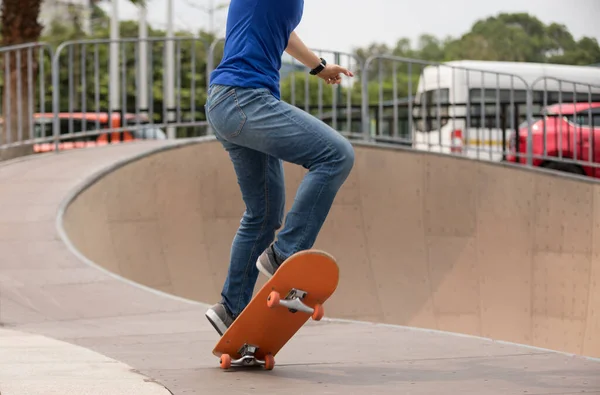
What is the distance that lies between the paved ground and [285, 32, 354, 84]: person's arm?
118 cm

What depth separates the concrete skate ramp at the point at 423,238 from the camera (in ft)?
29.8

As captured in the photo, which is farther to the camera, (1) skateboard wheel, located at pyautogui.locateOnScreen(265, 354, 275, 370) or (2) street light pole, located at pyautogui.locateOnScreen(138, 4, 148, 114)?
(2) street light pole, located at pyautogui.locateOnScreen(138, 4, 148, 114)

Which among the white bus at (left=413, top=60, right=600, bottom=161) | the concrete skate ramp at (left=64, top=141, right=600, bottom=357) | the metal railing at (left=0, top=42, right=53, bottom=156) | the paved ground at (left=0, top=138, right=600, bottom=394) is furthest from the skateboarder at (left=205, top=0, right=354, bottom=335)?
the white bus at (left=413, top=60, right=600, bottom=161)

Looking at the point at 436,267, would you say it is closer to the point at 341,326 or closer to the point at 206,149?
the point at 206,149

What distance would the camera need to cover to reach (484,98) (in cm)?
1203

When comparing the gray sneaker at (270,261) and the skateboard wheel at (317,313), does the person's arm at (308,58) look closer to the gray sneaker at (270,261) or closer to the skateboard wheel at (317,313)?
the gray sneaker at (270,261)

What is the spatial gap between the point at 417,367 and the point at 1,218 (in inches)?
181

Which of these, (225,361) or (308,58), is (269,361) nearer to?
(225,361)

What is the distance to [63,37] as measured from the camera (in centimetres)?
5969

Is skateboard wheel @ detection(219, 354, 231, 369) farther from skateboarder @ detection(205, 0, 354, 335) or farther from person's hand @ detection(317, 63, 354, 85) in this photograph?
person's hand @ detection(317, 63, 354, 85)

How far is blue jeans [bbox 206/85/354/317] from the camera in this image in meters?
3.41

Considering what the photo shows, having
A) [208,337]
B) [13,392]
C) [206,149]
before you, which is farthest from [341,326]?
[206,149]

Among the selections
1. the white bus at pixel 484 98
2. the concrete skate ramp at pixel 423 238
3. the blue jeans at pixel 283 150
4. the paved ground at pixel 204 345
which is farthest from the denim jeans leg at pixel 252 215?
the white bus at pixel 484 98

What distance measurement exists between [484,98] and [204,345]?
27.7 ft
